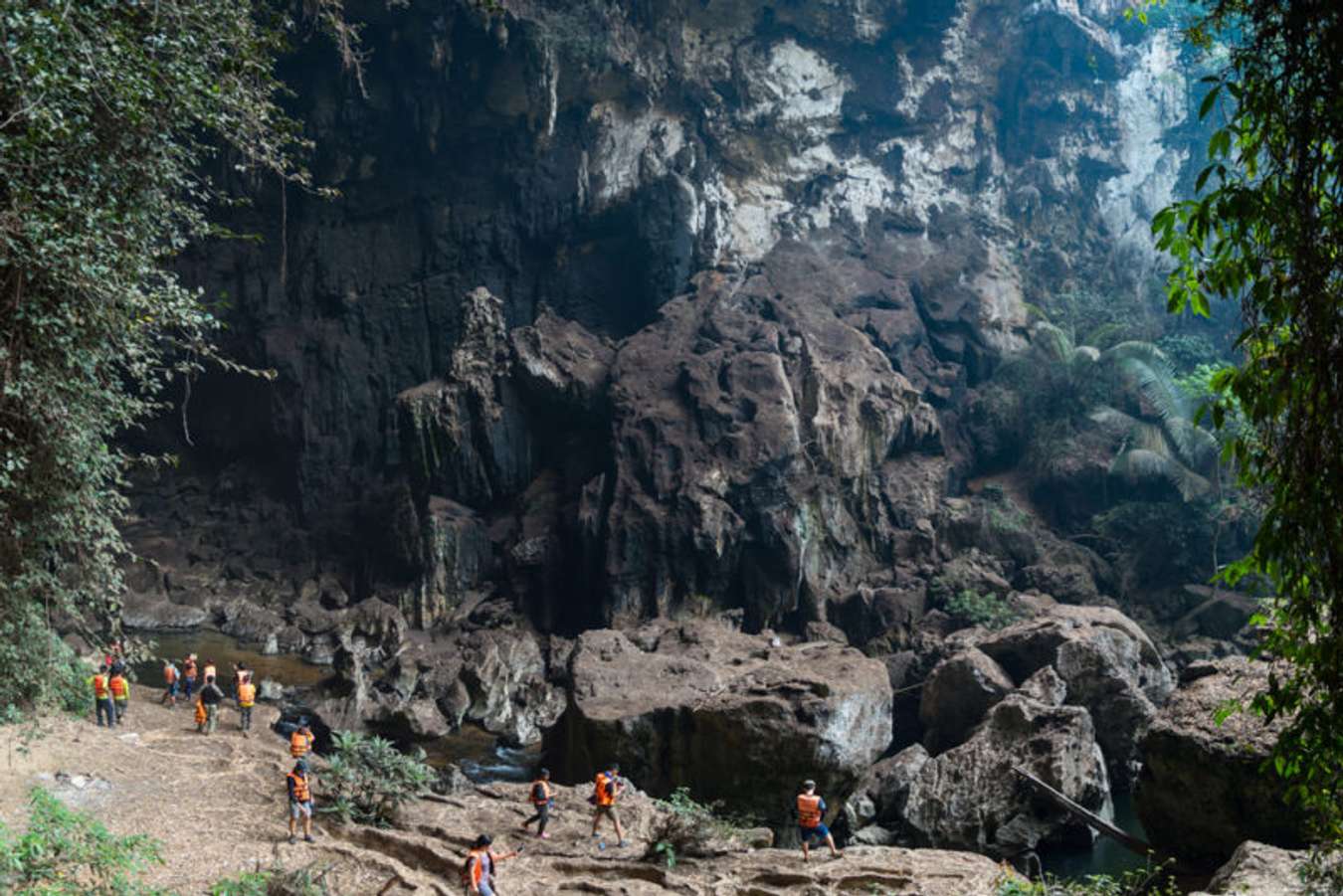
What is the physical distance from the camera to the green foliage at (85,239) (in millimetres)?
6418

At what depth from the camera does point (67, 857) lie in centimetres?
660

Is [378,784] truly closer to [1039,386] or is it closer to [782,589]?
[782,589]

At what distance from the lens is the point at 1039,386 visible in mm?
30047

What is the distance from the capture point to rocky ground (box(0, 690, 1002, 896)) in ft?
30.7

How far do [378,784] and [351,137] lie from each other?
963 inches

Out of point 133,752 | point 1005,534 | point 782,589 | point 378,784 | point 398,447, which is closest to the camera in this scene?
point 378,784

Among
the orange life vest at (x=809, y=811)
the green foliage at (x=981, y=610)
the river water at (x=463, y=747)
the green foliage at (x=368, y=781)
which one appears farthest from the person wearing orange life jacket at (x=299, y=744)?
the green foliage at (x=981, y=610)

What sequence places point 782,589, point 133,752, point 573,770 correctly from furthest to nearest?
point 782,589 < point 573,770 < point 133,752

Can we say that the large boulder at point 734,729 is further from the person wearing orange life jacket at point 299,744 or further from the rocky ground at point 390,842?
the person wearing orange life jacket at point 299,744

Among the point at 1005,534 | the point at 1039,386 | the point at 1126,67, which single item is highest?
the point at 1126,67

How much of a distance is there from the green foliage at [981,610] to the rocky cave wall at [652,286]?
2166 millimetres

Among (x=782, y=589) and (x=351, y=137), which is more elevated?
(x=351, y=137)

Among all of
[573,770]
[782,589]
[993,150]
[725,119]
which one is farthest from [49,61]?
[993,150]

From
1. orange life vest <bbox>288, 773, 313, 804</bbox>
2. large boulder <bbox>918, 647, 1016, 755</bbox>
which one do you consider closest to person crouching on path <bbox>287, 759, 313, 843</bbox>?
orange life vest <bbox>288, 773, 313, 804</bbox>
